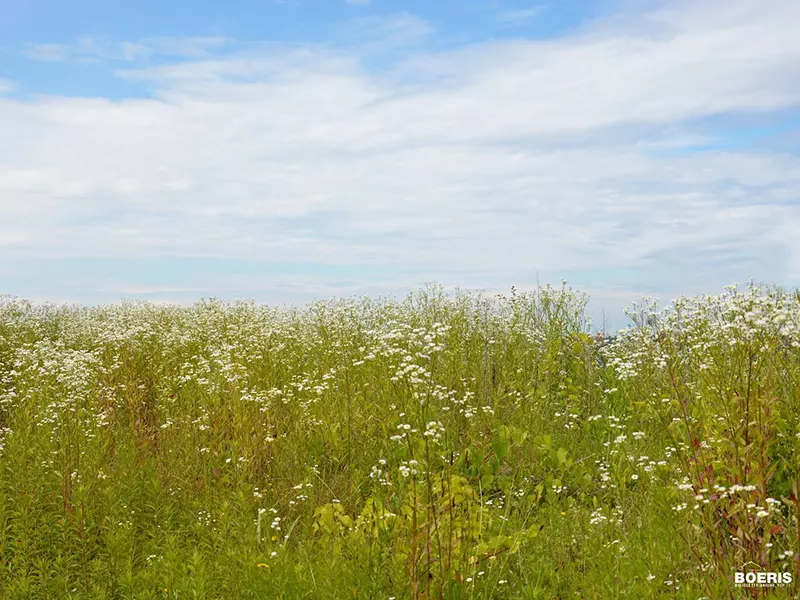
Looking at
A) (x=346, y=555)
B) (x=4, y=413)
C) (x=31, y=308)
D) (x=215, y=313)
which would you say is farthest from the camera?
(x=31, y=308)

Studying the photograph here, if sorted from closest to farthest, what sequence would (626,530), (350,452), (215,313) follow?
(626,530)
(350,452)
(215,313)

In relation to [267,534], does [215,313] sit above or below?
above

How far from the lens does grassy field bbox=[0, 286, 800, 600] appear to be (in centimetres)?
330

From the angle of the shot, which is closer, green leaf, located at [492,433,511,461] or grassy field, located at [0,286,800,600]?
grassy field, located at [0,286,800,600]

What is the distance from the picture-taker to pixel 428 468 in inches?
114

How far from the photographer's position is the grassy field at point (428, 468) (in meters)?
3.30

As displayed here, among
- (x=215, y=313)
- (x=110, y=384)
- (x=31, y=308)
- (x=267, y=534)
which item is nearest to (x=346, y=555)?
(x=267, y=534)

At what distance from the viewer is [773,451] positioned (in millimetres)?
4625

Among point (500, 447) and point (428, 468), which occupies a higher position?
point (428, 468)

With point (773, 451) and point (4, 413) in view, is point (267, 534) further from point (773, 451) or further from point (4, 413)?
point (4, 413)

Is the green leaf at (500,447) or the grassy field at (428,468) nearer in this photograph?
the grassy field at (428,468)

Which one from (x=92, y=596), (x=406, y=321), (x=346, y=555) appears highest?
(x=406, y=321)

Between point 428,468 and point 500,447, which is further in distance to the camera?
point 500,447

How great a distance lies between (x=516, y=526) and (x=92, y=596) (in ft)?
8.58
